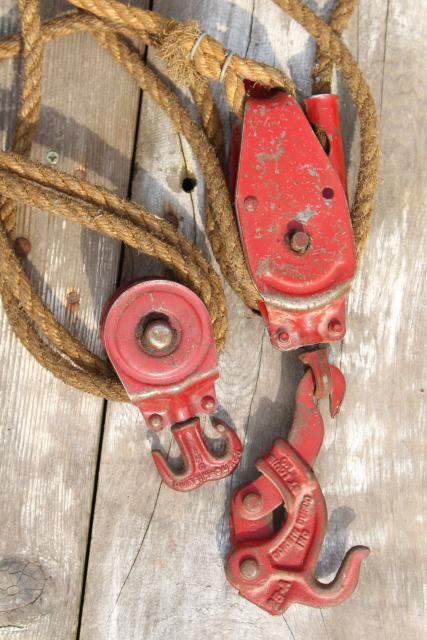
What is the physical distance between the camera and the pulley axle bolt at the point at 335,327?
1204 millimetres

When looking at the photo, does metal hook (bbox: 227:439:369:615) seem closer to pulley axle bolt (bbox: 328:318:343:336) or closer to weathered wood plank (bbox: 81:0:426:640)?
weathered wood plank (bbox: 81:0:426:640)

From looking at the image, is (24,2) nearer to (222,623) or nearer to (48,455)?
(48,455)

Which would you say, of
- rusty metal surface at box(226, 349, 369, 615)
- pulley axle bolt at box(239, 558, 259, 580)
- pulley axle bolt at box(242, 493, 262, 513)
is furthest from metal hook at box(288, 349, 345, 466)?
pulley axle bolt at box(239, 558, 259, 580)

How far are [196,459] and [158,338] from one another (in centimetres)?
29

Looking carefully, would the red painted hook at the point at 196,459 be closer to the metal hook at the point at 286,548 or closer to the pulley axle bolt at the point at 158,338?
the metal hook at the point at 286,548

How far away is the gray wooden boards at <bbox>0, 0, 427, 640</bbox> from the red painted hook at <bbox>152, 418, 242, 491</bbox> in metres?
0.06

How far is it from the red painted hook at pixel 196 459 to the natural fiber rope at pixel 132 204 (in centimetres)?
16

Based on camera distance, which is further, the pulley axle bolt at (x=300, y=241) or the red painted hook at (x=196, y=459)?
the red painted hook at (x=196, y=459)

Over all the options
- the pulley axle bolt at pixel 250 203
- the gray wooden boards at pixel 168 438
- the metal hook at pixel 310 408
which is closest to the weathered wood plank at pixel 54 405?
the gray wooden boards at pixel 168 438

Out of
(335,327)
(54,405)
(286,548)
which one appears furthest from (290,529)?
(54,405)

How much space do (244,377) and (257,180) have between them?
0.45m

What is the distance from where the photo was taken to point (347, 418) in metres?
1.37

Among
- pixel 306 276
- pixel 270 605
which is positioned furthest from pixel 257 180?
pixel 270 605

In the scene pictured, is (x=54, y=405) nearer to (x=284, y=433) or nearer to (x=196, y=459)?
(x=196, y=459)
